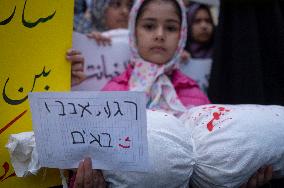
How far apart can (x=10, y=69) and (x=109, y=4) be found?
0.95 meters

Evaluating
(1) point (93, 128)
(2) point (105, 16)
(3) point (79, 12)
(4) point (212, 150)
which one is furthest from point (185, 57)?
(1) point (93, 128)

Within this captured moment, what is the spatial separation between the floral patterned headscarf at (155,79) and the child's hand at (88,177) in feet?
1.61

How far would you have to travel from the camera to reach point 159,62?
143 cm

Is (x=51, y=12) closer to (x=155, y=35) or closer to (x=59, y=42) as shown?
(x=59, y=42)

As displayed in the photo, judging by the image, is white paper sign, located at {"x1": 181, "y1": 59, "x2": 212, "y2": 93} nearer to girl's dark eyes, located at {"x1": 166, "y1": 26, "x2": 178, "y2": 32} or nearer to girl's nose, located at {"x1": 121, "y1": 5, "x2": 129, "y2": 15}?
girl's dark eyes, located at {"x1": 166, "y1": 26, "x2": 178, "y2": 32}

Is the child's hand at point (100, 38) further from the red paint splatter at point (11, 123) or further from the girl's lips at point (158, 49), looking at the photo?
the red paint splatter at point (11, 123)

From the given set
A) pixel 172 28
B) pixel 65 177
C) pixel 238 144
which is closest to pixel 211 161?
pixel 238 144

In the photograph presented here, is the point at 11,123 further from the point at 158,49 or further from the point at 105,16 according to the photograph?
the point at 105,16

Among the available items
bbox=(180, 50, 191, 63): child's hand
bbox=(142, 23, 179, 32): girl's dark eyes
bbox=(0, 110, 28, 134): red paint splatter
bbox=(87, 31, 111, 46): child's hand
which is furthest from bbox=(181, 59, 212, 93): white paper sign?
bbox=(0, 110, 28, 134): red paint splatter

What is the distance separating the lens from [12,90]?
981 mm

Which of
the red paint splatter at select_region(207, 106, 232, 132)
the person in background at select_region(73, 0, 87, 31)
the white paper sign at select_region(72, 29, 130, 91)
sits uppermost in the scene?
the person in background at select_region(73, 0, 87, 31)

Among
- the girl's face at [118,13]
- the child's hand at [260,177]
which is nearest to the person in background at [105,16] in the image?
the girl's face at [118,13]

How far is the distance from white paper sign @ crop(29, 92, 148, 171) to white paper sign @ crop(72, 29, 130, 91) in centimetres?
55

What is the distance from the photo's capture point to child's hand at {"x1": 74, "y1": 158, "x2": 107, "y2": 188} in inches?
34.1
